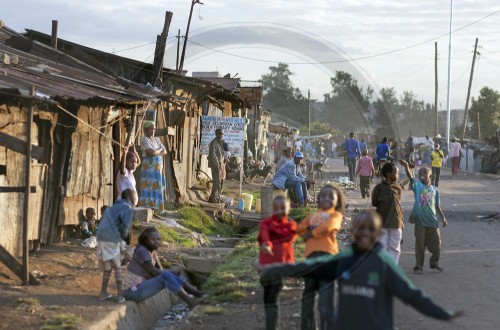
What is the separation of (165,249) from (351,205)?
7.98m

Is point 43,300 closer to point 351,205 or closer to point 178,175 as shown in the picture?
point 178,175

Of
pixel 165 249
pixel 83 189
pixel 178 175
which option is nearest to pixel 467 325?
pixel 165 249

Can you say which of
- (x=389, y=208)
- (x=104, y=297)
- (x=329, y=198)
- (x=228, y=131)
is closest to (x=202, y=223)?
(x=228, y=131)

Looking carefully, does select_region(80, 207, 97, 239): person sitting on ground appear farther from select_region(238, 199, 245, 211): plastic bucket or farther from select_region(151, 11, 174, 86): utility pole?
select_region(238, 199, 245, 211): plastic bucket

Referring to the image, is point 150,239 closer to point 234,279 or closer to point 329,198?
point 234,279

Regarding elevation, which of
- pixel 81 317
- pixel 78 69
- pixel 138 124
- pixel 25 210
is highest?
pixel 78 69

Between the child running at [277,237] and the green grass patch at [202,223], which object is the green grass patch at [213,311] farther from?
the green grass patch at [202,223]

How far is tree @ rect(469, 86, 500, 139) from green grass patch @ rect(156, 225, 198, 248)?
4352cm

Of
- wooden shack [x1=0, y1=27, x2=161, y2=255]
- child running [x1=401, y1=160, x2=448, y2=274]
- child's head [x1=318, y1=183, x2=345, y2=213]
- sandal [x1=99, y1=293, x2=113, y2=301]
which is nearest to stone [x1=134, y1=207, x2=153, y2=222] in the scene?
wooden shack [x1=0, y1=27, x2=161, y2=255]

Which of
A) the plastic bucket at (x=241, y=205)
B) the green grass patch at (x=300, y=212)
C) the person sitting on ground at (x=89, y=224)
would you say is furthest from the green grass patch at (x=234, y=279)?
the plastic bucket at (x=241, y=205)

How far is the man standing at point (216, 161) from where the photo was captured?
61.9 ft

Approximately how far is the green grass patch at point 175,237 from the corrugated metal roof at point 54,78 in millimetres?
2298

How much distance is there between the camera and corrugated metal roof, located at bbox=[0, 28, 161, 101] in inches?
393

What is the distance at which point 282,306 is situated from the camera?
841 cm
